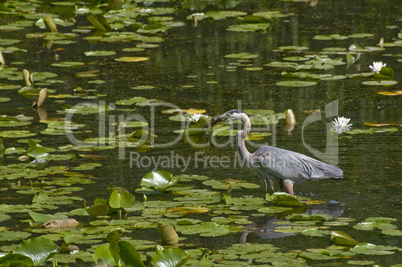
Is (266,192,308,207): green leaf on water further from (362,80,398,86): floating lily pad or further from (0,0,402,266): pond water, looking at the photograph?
(362,80,398,86): floating lily pad

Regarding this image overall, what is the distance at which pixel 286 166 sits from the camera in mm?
5734

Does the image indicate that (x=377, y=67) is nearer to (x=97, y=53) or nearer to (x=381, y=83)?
(x=381, y=83)

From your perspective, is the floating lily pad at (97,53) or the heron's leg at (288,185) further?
the floating lily pad at (97,53)

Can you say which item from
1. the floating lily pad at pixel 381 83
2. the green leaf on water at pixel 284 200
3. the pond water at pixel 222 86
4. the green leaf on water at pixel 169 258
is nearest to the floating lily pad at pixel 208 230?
the pond water at pixel 222 86

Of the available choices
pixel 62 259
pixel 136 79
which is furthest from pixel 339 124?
pixel 62 259

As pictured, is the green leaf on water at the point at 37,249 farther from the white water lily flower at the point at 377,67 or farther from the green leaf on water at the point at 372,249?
the white water lily flower at the point at 377,67

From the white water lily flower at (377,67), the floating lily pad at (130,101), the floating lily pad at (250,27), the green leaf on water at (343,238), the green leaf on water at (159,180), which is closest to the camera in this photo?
the green leaf on water at (343,238)

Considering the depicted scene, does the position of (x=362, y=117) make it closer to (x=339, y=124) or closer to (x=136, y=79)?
(x=339, y=124)

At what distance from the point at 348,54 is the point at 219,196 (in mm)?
4672

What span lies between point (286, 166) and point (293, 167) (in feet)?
0.20

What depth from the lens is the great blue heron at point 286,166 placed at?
5.66 meters

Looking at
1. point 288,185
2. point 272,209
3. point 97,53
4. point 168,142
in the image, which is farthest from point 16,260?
point 97,53

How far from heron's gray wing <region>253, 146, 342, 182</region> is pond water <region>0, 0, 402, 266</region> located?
13 centimetres

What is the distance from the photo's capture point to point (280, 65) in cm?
907
